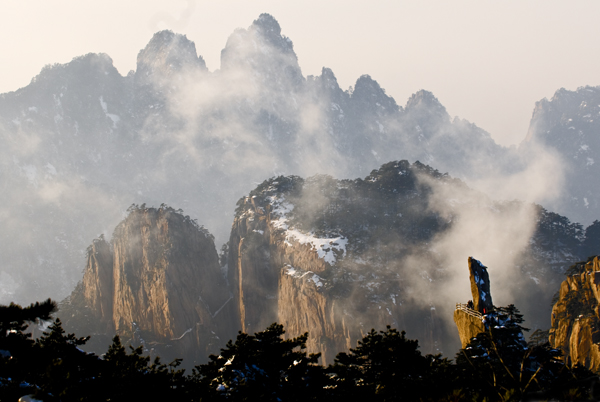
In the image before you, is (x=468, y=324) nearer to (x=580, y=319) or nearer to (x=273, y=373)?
(x=273, y=373)

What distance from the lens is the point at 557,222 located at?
281 feet

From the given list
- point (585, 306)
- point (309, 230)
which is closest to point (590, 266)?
point (585, 306)

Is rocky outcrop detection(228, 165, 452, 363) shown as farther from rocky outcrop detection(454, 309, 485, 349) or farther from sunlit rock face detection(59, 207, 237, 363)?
rocky outcrop detection(454, 309, 485, 349)

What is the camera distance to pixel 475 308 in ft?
121

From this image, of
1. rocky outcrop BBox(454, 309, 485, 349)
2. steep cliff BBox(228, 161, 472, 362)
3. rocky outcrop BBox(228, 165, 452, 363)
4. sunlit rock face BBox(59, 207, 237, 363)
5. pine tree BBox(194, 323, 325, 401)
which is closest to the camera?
pine tree BBox(194, 323, 325, 401)

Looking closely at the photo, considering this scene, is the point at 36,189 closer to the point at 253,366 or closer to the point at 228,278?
the point at 228,278

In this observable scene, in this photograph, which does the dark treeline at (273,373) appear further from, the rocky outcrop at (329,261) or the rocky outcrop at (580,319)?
the rocky outcrop at (329,261)

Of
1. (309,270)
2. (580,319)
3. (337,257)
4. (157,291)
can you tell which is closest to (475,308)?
(580,319)

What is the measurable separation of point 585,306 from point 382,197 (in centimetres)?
4640

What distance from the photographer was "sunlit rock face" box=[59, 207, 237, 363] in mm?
75625

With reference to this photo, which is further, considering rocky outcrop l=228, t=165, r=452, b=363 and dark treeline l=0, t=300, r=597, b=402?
rocky outcrop l=228, t=165, r=452, b=363

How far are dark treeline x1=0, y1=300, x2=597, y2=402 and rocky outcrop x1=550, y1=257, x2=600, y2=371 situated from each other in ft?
60.6

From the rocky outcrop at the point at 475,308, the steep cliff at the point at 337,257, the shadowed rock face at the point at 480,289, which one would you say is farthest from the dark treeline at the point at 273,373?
the steep cliff at the point at 337,257


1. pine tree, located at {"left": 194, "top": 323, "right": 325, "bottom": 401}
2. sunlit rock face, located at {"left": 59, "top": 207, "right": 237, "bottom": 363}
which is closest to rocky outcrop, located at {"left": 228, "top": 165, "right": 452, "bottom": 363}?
sunlit rock face, located at {"left": 59, "top": 207, "right": 237, "bottom": 363}
